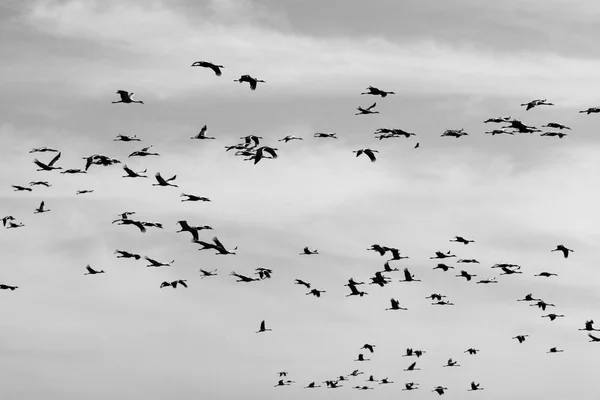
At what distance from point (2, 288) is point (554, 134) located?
4998 centimetres

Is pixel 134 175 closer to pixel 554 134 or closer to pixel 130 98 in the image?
pixel 130 98

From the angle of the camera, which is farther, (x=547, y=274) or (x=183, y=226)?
(x=547, y=274)

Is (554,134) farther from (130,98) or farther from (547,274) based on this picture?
(130,98)

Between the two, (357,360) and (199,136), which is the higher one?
(199,136)

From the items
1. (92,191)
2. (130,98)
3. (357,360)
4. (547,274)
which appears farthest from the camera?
(357,360)

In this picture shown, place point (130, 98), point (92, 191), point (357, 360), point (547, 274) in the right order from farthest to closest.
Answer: point (357, 360) → point (547, 274) → point (92, 191) → point (130, 98)

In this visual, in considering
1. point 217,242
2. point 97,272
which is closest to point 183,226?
point 217,242

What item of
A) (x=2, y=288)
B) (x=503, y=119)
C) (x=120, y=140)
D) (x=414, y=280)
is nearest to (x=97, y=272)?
(x=2, y=288)

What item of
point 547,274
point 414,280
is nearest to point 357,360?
point 414,280

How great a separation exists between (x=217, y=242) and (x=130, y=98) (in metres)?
12.6

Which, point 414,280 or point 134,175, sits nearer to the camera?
point 134,175

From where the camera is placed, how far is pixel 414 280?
10906 cm

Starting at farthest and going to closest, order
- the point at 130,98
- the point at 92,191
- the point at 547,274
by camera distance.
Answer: the point at 547,274, the point at 92,191, the point at 130,98

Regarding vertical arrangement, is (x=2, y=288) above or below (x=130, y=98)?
below
